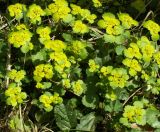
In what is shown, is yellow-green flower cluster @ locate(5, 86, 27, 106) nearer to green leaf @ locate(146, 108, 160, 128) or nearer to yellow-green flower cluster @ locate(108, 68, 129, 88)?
yellow-green flower cluster @ locate(108, 68, 129, 88)

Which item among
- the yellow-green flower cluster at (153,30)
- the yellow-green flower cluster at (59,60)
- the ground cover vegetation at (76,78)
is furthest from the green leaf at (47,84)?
the yellow-green flower cluster at (153,30)

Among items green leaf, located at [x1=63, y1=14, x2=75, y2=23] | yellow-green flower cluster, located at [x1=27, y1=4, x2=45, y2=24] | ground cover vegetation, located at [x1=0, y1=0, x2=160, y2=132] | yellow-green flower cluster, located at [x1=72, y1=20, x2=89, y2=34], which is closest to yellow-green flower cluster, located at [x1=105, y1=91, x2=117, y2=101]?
ground cover vegetation, located at [x1=0, y1=0, x2=160, y2=132]

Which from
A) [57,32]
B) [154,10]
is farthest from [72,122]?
[154,10]

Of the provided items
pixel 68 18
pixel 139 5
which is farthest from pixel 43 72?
pixel 139 5

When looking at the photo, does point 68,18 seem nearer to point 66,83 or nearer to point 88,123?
point 66,83

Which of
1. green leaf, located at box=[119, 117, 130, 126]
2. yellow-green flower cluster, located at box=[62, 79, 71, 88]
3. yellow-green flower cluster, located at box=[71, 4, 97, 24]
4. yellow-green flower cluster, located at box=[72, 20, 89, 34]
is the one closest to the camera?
green leaf, located at box=[119, 117, 130, 126]

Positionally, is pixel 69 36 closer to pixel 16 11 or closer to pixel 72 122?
pixel 16 11
